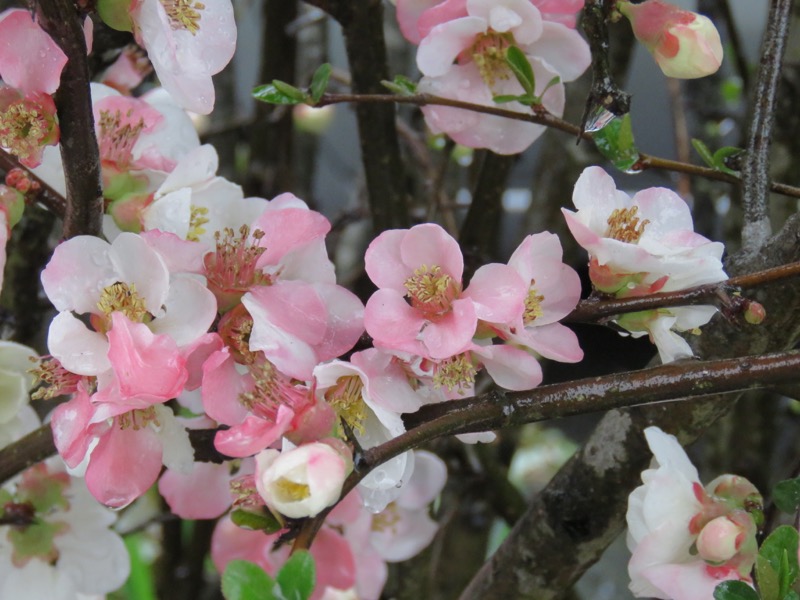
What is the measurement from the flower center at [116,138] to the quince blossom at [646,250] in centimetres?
23

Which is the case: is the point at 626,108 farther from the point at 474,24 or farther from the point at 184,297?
the point at 184,297

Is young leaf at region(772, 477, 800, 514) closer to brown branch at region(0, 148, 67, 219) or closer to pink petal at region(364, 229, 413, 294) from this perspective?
pink petal at region(364, 229, 413, 294)

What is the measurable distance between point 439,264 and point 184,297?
4.3 inches

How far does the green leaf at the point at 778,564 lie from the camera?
329 mm

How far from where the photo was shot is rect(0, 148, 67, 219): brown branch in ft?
1.40

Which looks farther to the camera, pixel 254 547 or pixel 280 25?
pixel 280 25

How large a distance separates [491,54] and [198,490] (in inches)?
12.3

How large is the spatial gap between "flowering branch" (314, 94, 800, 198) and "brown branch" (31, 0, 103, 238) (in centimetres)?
16

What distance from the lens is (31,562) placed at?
0.57m

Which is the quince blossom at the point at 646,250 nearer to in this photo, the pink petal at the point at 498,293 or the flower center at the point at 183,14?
the pink petal at the point at 498,293

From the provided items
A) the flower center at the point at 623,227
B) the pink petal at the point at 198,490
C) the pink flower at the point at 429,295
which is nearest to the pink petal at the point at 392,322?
the pink flower at the point at 429,295

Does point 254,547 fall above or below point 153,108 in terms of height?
below

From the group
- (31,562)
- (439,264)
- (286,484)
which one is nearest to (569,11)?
(439,264)

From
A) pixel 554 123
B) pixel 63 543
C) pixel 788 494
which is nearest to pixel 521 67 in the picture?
pixel 554 123
